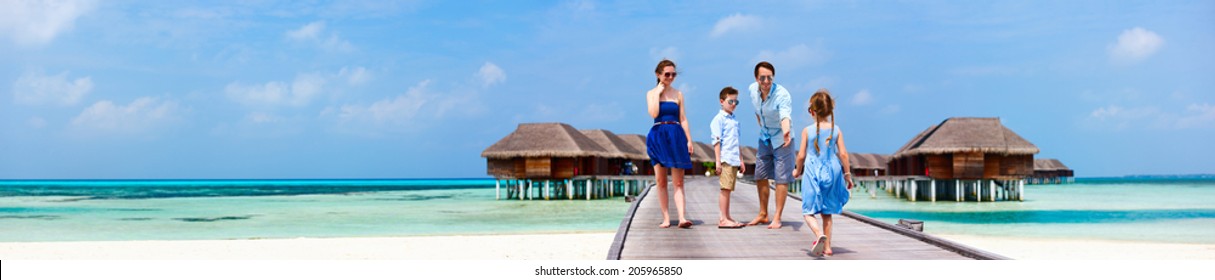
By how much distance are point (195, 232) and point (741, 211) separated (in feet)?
55.2

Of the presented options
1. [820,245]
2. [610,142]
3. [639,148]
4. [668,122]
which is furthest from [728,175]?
[639,148]

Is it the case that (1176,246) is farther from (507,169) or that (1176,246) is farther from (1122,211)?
(507,169)

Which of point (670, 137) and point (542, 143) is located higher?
point (542, 143)

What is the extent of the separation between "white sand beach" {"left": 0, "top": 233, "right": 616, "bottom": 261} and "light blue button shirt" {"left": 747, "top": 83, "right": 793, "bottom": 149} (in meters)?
7.15

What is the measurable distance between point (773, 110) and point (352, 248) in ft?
37.4

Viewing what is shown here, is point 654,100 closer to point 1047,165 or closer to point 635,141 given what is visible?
point 635,141

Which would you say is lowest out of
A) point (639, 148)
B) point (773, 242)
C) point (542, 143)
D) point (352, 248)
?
point (352, 248)

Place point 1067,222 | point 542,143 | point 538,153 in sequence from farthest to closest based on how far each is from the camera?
point 542,143 < point 538,153 < point 1067,222

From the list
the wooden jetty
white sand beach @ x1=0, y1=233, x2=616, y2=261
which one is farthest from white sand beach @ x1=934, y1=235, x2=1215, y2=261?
the wooden jetty

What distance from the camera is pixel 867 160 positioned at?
73750 millimetres

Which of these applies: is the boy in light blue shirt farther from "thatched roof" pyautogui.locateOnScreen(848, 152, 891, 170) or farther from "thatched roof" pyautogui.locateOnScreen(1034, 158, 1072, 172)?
"thatched roof" pyautogui.locateOnScreen(1034, 158, 1072, 172)

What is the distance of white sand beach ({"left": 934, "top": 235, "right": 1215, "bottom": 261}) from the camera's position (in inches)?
551

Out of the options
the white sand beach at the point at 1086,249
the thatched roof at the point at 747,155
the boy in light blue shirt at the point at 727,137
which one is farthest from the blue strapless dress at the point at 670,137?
the thatched roof at the point at 747,155

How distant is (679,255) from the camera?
564 centimetres
